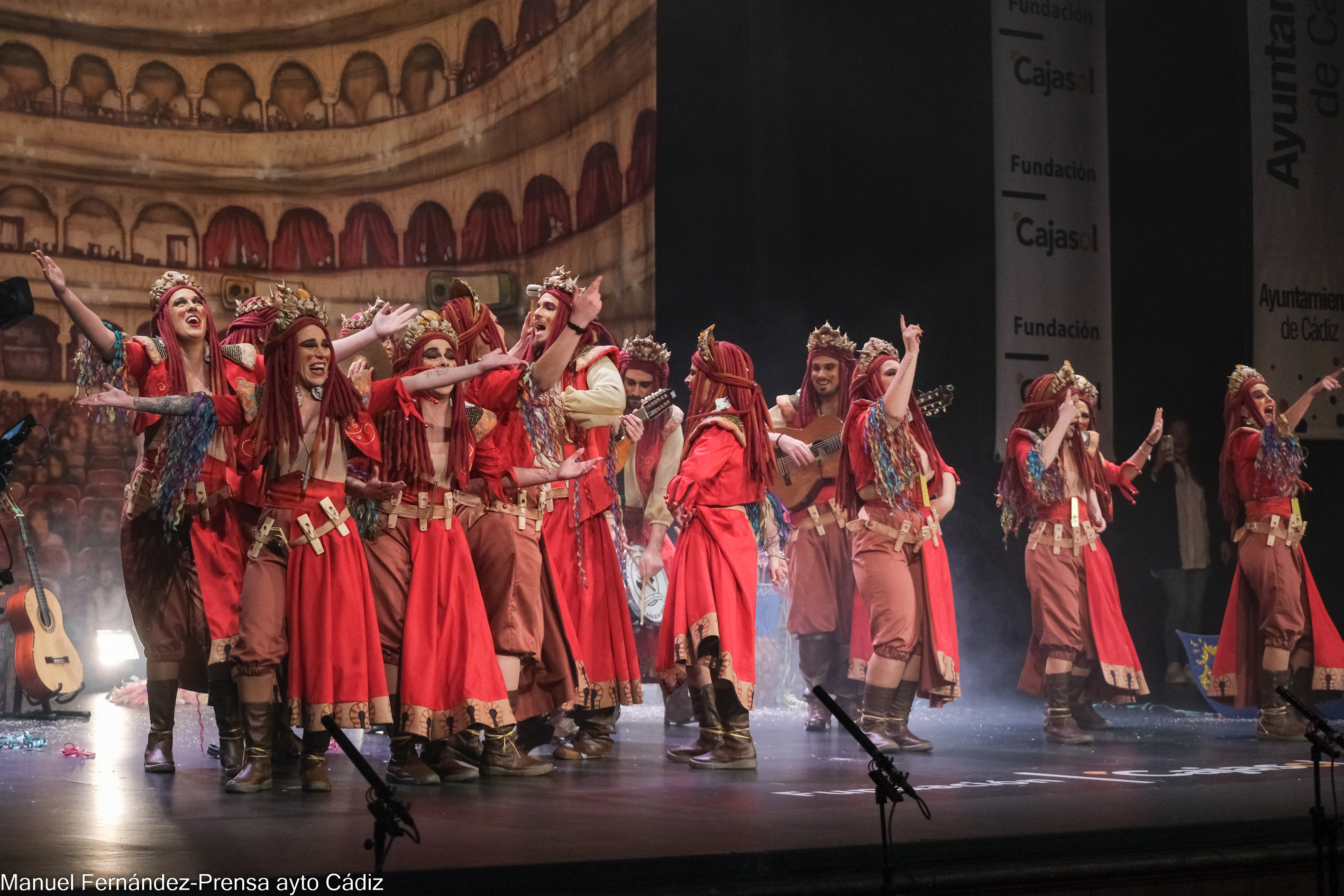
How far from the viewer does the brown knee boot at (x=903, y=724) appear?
20.1ft

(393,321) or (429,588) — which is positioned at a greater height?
(393,321)

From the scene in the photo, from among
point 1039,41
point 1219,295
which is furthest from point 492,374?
point 1219,295

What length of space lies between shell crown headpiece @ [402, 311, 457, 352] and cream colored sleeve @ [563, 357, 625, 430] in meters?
0.66

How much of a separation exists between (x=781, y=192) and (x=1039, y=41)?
203 centimetres

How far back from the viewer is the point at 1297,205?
9766 millimetres

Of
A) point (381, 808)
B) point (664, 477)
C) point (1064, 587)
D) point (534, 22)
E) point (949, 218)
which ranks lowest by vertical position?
point (381, 808)

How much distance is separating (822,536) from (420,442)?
313cm

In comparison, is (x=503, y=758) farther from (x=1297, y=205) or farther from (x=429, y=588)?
(x=1297, y=205)

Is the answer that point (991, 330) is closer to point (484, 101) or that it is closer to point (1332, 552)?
point (1332, 552)

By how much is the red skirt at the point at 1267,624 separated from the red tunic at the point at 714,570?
291 cm

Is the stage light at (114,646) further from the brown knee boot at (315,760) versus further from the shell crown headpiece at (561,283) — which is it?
the brown knee boot at (315,760)

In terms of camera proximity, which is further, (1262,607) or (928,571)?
(1262,607)

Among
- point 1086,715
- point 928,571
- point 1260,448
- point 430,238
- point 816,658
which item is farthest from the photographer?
point 430,238

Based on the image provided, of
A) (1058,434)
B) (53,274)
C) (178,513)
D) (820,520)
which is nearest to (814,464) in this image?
(820,520)
